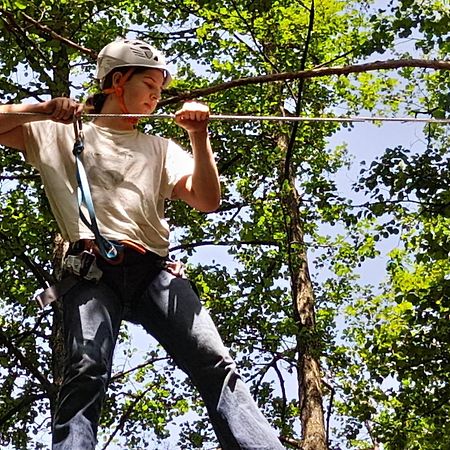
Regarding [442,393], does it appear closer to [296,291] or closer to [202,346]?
[296,291]

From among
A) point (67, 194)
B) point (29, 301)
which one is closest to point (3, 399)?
point (29, 301)

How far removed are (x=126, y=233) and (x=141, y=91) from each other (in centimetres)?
52

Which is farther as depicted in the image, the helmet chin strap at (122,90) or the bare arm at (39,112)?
the helmet chin strap at (122,90)

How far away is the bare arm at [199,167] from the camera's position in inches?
97.2

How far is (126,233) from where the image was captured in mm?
2441

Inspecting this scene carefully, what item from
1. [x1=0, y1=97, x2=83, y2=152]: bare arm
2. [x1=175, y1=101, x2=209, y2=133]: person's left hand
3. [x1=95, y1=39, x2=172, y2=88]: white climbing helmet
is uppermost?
[x1=95, y1=39, x2=172, y2=88]: white climbing helmet

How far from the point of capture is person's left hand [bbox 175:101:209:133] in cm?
246

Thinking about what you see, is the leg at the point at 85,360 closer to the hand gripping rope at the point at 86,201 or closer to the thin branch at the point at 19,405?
the hand gripping rope at the point at 86,201

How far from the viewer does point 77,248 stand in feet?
7.99

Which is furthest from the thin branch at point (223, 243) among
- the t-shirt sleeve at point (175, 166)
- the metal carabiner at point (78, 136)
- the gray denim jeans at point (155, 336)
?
the gray denim jeans at point (155, 336)

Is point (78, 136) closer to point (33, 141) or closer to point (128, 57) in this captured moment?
point (33, 141)

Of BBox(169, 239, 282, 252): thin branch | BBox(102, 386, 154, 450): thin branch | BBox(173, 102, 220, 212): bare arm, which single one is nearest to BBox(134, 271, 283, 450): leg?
Answer: BBox(173, 102, 220, 212): bare arm

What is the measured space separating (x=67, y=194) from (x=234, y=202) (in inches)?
306

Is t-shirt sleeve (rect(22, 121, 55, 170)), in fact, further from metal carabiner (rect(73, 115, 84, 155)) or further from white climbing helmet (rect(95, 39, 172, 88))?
white climbing helmet (rect(95, 39, 172, 88))
